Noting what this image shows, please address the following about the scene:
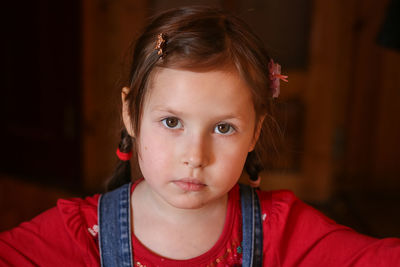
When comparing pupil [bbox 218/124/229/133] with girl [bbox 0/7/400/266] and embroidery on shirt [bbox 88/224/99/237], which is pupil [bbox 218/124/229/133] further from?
embroidery on shirt [bbox 88/224/99/237]

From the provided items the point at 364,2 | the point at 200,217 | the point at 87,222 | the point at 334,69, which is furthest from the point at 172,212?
the point at 364,2

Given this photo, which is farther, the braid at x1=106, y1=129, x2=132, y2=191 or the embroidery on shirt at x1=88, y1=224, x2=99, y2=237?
the braid at x1=106, y1=129, x2=132, y2=191

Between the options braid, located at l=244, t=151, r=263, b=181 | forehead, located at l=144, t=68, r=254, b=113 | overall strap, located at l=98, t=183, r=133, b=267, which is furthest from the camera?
braid, located at l=244, t=151, r=263, b=181

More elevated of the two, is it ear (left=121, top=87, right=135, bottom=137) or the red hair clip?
ear (left=121, top=87, right=135, bottom=137)

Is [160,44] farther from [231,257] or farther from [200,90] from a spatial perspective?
[231,257]

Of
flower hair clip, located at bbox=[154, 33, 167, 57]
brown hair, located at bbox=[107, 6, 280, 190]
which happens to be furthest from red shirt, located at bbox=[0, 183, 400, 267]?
flower hair clip, located at bbox=[154, 33, 167, 57]

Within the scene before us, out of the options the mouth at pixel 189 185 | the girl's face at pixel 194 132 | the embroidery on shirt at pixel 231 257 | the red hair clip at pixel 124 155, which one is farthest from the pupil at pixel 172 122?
the embroidery on shirt at pixel 231 257

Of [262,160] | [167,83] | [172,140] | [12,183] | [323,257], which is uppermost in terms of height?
[167,83]

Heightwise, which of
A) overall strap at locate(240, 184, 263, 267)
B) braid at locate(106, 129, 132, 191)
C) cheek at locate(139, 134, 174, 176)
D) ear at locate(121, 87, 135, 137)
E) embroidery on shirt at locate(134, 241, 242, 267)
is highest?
ear at locate(121, 87, 135, 137)

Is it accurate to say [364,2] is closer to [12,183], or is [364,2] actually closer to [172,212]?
[172,212]

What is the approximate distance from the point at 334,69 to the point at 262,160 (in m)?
1.34

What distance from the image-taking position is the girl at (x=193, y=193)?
2.94ft

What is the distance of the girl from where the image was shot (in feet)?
2.94

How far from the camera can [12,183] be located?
2.56 metres
